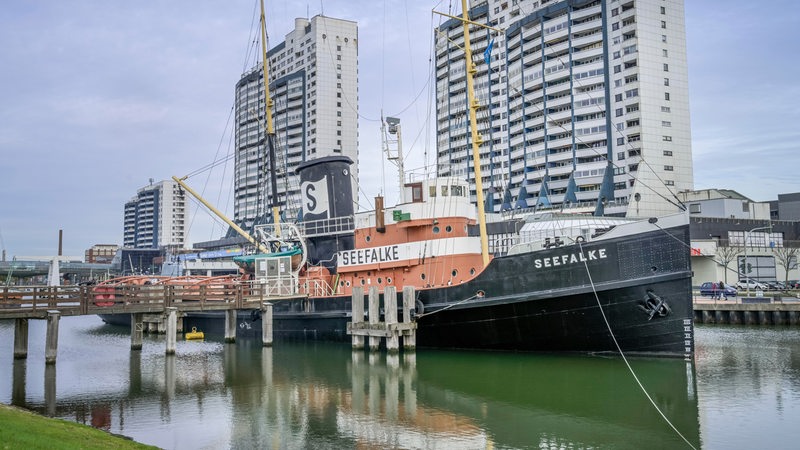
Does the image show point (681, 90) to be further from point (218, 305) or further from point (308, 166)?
point (218, 305)

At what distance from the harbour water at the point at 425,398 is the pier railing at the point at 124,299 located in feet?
6.95

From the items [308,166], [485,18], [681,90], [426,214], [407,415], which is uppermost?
[485,18]

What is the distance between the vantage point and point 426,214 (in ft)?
83.4

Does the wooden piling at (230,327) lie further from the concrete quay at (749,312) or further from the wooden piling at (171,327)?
the concrete quay at (749,312)

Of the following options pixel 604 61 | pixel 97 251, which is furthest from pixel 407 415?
pixel 97 251

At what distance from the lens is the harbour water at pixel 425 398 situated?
516 inches

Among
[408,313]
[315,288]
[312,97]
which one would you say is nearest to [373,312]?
[408,313]

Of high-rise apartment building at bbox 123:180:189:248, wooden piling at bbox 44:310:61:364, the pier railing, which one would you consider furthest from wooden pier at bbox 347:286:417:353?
high-rise apartment building at bbox 123:180:189:248

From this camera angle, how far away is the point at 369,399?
17.2 m

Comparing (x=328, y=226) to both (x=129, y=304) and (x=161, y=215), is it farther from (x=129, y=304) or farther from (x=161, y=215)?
(x=161, y=215)

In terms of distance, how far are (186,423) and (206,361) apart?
34.9 ft

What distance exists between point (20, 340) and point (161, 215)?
149665 mm

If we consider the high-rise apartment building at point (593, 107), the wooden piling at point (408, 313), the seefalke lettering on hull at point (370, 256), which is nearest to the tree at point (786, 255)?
the high-rise apartment building at point (593, 107)

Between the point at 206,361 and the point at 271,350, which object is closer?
the point at 206,361
